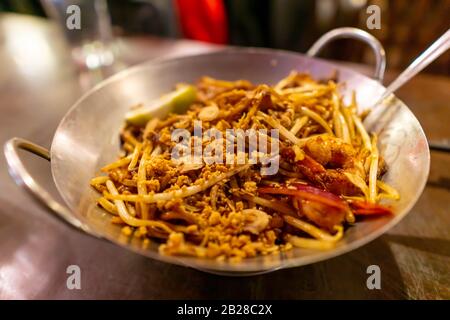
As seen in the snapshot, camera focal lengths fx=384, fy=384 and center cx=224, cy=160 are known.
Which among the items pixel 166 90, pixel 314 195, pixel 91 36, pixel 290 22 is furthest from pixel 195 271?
pixel 290 22

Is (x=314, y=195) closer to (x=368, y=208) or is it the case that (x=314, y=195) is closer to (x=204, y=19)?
(x=368, y=208)

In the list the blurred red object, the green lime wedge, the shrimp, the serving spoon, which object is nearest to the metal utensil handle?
the serving spoon

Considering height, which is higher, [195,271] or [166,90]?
[166,90]

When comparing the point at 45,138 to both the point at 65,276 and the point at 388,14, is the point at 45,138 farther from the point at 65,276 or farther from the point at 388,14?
the point at 388,14

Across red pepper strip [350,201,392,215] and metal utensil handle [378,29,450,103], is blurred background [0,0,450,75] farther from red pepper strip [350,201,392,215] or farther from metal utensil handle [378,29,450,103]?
red pepper strip [350,201,392,215]

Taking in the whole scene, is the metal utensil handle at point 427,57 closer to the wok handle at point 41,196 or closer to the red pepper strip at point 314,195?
the red pepper strip at point 314,195
